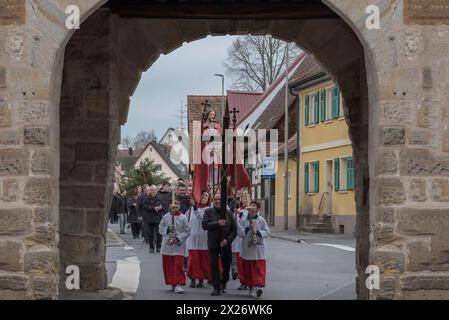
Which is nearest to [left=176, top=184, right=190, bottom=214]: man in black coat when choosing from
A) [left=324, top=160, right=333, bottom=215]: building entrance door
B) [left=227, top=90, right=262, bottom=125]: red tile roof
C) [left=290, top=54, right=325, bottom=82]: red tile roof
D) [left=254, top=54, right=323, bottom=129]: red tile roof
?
[left=324, top=160, right=333, bottom=215]: building entrance door

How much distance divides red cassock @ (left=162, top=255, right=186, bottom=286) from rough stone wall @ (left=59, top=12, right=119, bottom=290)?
8.07ft

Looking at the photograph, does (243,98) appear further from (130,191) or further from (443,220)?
(443,220)

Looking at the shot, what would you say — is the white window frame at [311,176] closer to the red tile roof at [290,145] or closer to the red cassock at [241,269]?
the red tile roof at [290,145]

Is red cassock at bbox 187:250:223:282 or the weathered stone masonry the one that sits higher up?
the weathered stone masonry

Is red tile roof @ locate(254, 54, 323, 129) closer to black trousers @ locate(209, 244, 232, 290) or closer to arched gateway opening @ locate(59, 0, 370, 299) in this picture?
black trousers @ locate(209, 244, 232, 290)

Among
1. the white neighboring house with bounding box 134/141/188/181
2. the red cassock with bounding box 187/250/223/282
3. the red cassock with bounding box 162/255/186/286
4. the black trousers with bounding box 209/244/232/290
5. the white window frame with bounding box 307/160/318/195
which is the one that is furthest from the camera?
the white neighboring house with bounding box 134/141/188/181

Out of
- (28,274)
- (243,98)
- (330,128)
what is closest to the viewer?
(28,274)

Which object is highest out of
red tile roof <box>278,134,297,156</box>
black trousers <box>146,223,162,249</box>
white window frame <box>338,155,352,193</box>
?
red tile roof <box>278,134,297,156</box>

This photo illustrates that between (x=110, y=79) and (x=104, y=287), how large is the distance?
2.75 meters

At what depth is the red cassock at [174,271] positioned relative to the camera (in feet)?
49.9

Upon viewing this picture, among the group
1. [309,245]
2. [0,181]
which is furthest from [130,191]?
[0,181]

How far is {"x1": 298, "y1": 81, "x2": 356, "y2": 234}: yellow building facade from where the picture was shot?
3572 centimetres

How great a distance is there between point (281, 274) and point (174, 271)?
3.36 metres

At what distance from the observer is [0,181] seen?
8.59 metres
